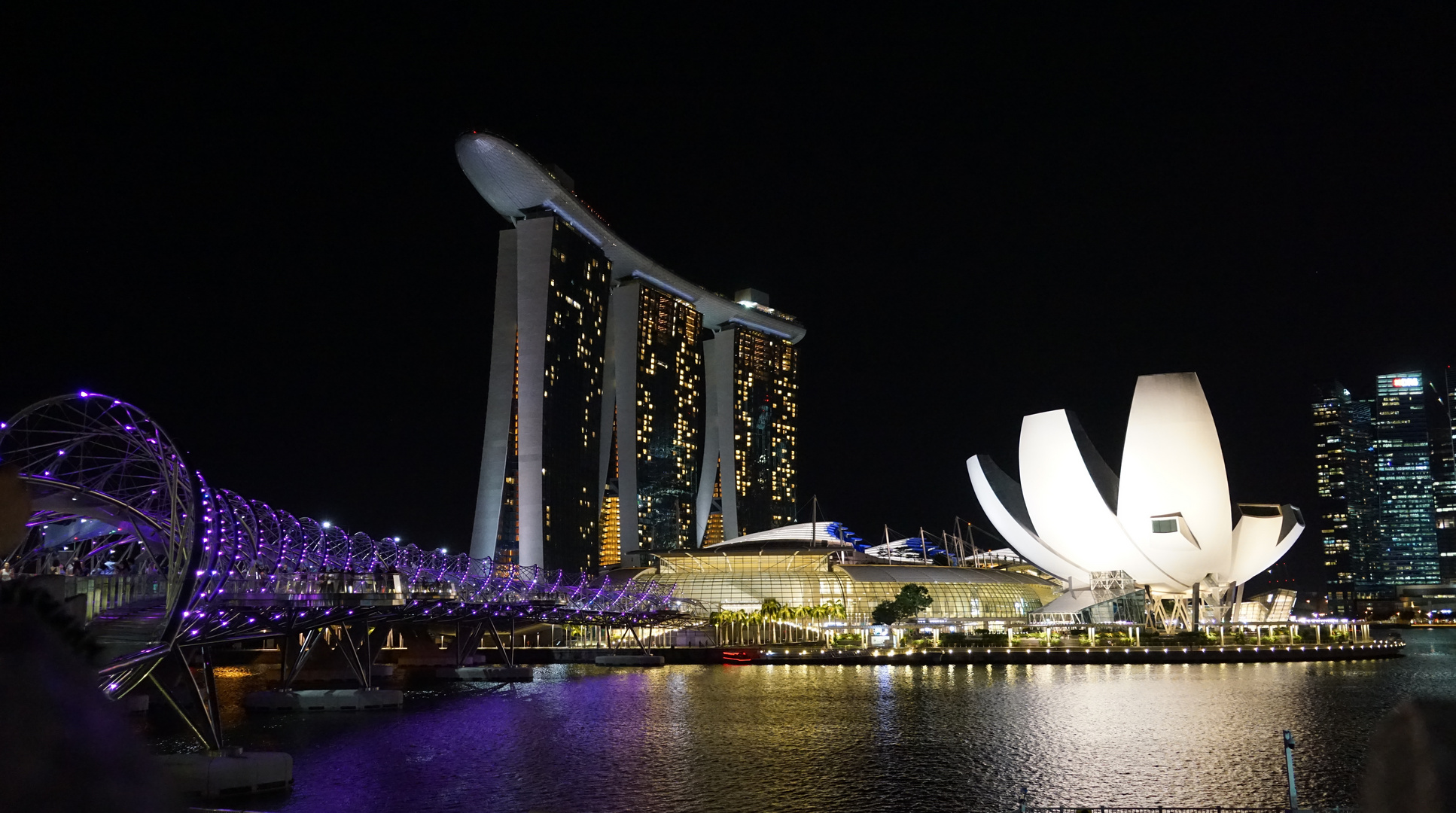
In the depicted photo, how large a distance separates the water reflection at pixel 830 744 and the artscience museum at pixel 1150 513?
19316mm

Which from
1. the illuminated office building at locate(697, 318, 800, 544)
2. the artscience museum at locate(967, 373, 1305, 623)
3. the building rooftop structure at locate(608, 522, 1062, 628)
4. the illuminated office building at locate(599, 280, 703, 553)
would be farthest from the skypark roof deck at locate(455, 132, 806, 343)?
the artscience museum at locate(967, 373, 1305, 623)

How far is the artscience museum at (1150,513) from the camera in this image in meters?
63.7

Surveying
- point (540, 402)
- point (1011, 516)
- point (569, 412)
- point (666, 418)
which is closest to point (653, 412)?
point (666, 418)

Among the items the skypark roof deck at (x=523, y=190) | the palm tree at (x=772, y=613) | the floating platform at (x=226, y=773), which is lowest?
the floating platform at (x=226, y=773)

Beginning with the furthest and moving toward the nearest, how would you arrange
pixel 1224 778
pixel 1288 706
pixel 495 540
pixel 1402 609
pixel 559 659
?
pixel 1402 609
pixel 495 540
pixel 559 659
pixel 1288 706
pixel 1224 778

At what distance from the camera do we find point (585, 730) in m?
29.5

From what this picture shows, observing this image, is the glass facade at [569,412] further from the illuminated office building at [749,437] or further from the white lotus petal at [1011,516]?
the illuminated office building at [749,437]

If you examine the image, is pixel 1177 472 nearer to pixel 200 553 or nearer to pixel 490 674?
pixel 490 674

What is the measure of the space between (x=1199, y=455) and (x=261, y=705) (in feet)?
163

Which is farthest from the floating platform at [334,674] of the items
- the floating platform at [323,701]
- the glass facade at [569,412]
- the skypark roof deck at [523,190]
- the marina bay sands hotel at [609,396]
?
the skypark roof deck at [523,190]

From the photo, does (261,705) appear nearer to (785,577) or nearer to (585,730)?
(585,730)

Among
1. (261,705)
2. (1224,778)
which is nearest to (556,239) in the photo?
(261,705)

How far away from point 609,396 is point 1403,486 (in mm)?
141924

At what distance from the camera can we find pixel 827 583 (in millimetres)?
86688
